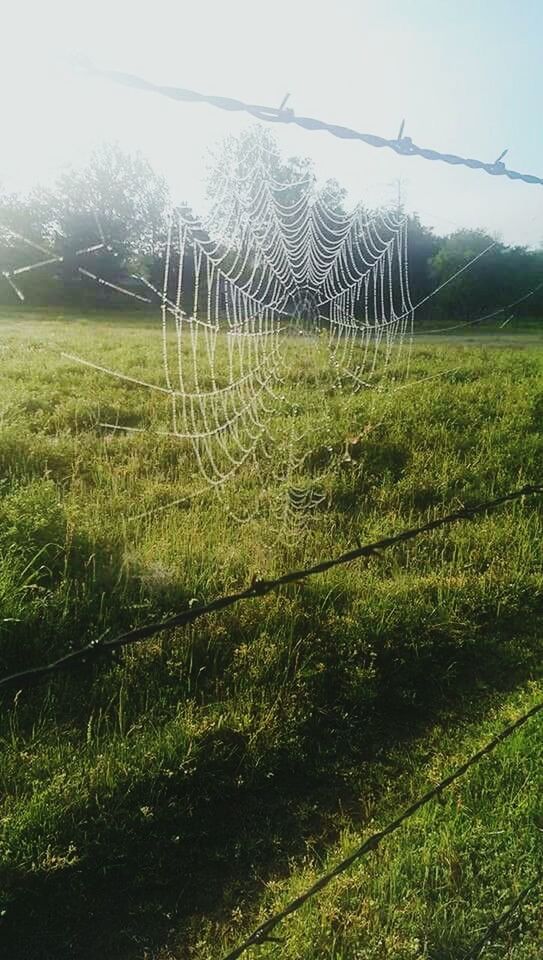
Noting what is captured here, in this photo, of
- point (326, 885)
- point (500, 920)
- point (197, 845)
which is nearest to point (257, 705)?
point (197, 845)

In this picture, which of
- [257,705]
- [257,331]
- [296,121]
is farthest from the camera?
[257,331]

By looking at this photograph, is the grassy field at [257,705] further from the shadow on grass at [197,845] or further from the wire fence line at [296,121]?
the wire fence line at [296,121]

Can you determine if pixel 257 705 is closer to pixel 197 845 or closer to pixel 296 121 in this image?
pixel 197 845

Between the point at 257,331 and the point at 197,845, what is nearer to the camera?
the point at 197,845

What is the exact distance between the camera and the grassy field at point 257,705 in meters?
2.12

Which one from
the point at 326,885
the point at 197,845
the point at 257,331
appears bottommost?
the point at 197,845

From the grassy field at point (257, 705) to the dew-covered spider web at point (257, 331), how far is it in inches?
5.7

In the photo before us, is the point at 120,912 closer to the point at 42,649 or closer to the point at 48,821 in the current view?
the point at 48,821

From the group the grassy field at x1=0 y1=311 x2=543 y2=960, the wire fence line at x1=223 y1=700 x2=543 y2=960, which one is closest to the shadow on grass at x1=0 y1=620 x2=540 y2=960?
the grassy field at x1=0 y1=311 x2=543 y2=960

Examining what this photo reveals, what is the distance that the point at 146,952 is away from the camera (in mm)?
2023

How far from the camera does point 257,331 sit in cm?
546

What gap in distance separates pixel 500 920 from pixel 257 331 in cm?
422

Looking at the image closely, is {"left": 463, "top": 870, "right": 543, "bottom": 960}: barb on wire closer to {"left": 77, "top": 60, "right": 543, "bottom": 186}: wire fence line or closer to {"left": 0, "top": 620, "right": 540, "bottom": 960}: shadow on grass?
{"left": 0, "top": 620, "right": 540, "bottom": 960}: shadow on grass

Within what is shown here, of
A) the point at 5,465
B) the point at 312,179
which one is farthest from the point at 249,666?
the point at 312,179
